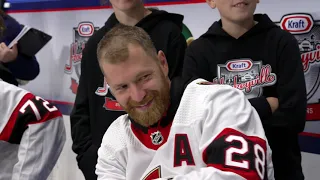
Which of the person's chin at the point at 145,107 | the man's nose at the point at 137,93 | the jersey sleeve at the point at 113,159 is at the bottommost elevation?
the jersey sleeve at the point at 113,159

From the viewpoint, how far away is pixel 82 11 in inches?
85.4

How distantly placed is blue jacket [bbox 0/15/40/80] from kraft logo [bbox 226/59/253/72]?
1.05 meters

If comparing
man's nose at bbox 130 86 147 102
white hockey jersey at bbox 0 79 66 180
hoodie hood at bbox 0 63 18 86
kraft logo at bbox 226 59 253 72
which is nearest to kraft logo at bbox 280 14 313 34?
kraft logo at bbox 226 59 253 72

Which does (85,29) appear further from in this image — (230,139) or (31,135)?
(230,139)

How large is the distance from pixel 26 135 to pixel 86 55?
371 millimetres

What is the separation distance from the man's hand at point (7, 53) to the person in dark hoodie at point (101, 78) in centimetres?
51

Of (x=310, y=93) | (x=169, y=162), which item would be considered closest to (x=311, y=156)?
(x=310, y=93)

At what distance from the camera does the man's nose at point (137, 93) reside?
973 mm

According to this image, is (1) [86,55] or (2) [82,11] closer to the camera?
(1) [86,55]

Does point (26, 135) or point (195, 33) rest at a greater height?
point (195, 33)

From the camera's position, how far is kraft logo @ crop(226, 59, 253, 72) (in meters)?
1.22

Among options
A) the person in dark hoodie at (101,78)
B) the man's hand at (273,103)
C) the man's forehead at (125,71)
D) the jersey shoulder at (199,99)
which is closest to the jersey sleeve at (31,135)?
the person in dark hoodie at (101,78)

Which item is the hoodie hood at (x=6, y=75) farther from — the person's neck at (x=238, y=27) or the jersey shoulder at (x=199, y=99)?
the jersey shoulder at (x=199, y=99)

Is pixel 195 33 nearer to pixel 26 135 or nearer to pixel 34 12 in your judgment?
pixel 26 135
